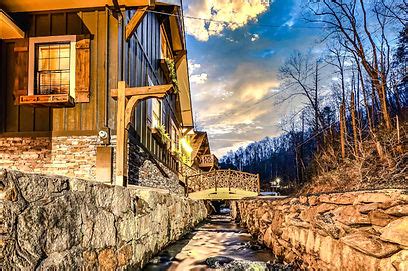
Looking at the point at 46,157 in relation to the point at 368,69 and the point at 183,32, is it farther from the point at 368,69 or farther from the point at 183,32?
the point at 368,69

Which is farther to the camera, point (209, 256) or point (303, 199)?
point (209, 256)

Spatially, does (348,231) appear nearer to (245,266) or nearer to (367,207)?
(367,207)

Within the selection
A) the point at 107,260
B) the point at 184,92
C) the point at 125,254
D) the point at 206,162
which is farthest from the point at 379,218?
the point at 206,162

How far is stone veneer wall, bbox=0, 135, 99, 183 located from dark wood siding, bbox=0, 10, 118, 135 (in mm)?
235

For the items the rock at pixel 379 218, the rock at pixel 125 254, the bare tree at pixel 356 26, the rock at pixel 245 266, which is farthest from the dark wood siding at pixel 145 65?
the bare tree at pixel 356 26

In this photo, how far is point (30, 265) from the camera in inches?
95.0

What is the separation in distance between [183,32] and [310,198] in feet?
42.6

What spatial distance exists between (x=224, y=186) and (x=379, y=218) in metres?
15.7

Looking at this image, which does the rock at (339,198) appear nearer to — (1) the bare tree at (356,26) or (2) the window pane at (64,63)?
(2) the window pane at (64,63)

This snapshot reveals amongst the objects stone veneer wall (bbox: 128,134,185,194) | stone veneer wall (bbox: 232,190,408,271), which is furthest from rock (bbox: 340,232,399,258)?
stone veneer wall (bbox: 128,134,185,194)

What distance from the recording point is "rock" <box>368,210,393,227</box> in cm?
254

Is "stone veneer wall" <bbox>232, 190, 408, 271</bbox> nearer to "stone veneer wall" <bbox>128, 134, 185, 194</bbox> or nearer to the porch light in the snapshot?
"stone veneer wall" <bbox>128, 134, 185, 194</bbox>

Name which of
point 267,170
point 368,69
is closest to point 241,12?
point 368,69

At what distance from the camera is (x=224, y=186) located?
18.2m
